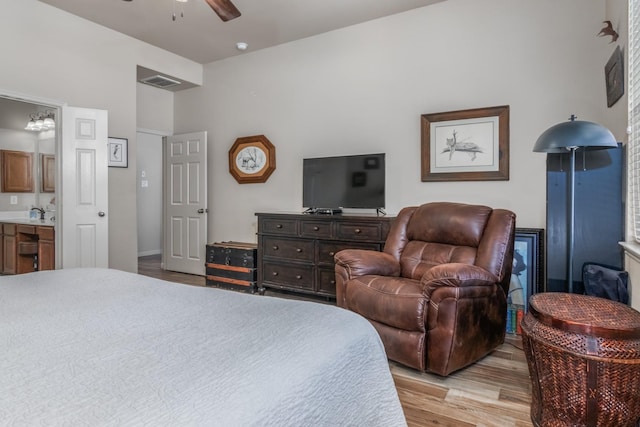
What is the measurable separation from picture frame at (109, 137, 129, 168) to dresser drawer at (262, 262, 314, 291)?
→ 2.20 meters

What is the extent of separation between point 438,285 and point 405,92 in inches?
93.6

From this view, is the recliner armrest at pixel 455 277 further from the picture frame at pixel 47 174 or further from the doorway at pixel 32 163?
the picture frame at pixel 47 174

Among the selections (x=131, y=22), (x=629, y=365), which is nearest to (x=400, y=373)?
(x=629, y=365)

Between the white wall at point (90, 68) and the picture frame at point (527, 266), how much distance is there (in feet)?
14.3

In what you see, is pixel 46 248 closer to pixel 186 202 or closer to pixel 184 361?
pixel 186 202

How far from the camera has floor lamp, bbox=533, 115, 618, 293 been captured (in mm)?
1994

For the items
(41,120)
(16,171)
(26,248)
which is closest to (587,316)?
(26,248)

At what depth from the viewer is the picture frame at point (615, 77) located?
2.37 meters

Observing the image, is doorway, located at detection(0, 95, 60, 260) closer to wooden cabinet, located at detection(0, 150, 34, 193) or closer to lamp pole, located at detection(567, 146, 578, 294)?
wooden cabinet, located at detection(0, 150, 34, 193)

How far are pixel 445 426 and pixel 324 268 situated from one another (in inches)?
86.1

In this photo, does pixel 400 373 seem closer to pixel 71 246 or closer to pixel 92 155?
pixel 71 246

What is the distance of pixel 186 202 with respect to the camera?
538 cm

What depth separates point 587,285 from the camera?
219 cm

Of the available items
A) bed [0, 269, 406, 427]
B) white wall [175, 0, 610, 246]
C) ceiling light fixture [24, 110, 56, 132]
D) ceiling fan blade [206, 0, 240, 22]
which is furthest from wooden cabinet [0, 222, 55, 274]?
bed [0, 269, 406, 427]
